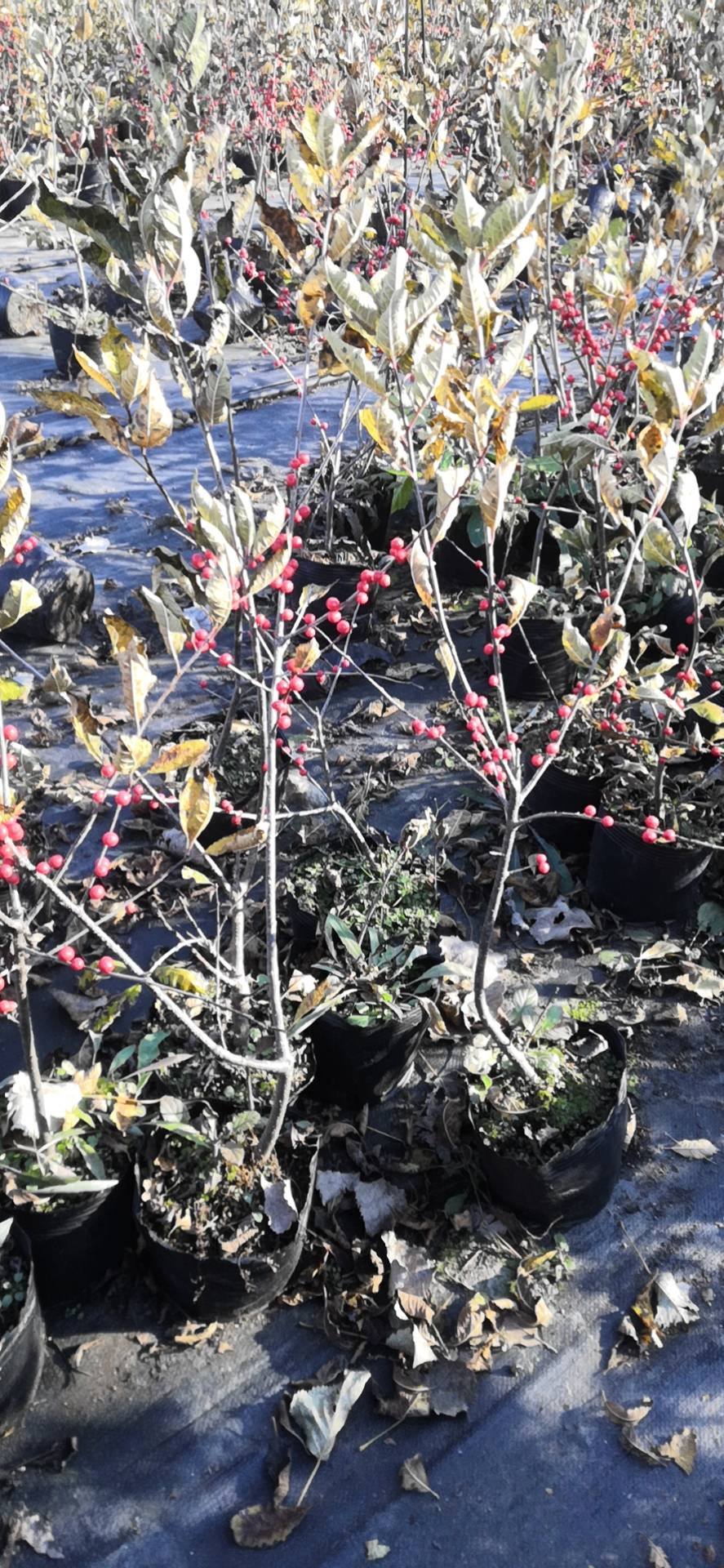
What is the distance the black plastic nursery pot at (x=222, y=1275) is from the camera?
1904mm

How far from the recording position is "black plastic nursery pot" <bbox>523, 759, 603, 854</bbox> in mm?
2957

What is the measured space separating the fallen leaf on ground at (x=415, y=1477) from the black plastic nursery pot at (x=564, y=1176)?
0.49 meters

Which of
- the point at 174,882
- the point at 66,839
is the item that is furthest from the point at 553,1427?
the point at 66,839

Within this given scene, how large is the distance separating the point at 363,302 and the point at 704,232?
2.25 metres

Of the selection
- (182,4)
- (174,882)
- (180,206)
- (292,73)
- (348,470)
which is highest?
(182,4)

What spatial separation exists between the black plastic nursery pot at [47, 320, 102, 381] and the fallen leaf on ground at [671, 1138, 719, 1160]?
5.60 m

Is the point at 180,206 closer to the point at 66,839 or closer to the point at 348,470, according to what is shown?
the point at 66,839

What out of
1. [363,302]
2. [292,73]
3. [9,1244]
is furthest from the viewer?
[292,73]

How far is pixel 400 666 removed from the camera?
389cm

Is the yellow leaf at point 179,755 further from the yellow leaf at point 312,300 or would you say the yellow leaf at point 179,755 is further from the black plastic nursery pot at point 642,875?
the black plastic nursery pot at point 642,875

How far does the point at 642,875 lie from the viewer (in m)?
2.75

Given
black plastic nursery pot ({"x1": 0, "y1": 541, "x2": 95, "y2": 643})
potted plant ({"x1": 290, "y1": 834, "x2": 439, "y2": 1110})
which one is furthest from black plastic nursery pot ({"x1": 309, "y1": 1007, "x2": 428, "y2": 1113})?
black plastic nursery pot ({"x1": 0, "y1": 541, "x2": 95, "y2": 643})

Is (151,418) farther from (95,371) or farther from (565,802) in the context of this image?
(565,802)

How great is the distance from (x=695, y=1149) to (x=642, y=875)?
0.72 meters
